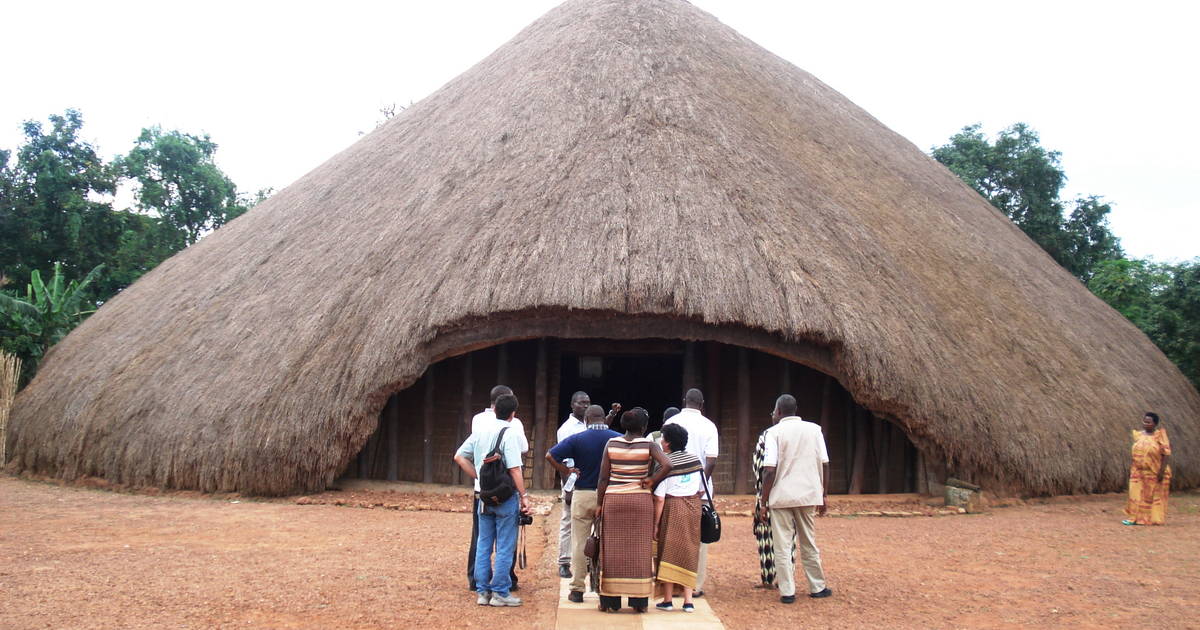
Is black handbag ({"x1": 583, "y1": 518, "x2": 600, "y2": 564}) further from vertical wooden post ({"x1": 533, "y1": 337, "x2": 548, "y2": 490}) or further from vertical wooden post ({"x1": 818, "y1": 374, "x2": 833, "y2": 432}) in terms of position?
vertical wooden post ({"x1": 818, "y1": 374, "x2": 833, "y2": 432})

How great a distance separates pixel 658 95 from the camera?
606 inches

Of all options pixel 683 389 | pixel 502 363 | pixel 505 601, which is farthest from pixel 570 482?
pixel 683 389

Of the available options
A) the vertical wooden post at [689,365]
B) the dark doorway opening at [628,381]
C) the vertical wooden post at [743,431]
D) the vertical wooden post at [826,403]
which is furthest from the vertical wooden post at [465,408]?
the vertical wooden post at [826,403]

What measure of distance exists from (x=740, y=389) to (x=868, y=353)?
6.50 ft

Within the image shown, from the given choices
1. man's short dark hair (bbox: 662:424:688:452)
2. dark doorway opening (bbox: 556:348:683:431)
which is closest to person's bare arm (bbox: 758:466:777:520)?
man's short dark hair (bbox: 662:424:688:452)

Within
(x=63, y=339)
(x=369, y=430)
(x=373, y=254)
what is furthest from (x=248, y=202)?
(x=369, y=430)

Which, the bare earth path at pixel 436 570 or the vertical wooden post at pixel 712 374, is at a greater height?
the vertical wooden post at pixel 712 374

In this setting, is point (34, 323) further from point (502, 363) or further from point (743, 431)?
point (743, 431)

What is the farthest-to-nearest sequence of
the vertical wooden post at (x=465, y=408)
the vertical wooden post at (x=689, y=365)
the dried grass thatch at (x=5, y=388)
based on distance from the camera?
the dried grass thatch at (x=5, y=388)
the vertical wooden post at (x=465, y=408)
the vertical wooden post at (x=689, y=365)

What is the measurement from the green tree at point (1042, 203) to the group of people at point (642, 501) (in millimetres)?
24283

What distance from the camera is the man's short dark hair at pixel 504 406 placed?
21.5ft

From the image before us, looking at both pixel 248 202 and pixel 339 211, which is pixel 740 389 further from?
pixel 248 202

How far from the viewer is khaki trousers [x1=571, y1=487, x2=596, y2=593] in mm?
6598

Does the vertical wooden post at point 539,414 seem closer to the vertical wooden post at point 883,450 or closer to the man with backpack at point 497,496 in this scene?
the vertical wooden post at point 883,450
